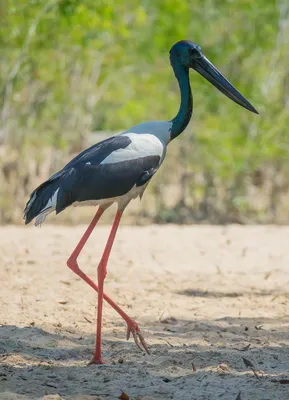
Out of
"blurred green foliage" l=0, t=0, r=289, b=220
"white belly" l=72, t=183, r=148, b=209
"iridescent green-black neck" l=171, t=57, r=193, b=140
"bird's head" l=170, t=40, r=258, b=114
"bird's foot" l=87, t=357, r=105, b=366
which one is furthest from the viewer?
"blurred green foliage" l=0, t=0, r=289, b=220

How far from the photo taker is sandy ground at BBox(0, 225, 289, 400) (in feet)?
17.5

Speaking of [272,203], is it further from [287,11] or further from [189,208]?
[287,11]

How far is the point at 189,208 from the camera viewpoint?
14836mm

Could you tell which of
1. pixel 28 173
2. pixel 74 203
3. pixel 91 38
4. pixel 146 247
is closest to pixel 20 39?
pixel 91 38

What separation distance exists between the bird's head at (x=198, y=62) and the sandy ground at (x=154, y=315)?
1805 millimetres

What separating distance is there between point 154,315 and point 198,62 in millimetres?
2073

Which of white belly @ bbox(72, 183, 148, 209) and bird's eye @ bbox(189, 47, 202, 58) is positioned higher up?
bird's eye @ bbox(189, 47, 202, 58)

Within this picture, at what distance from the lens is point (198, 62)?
7.04 m

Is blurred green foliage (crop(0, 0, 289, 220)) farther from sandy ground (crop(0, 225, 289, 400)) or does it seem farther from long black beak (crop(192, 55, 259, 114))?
long black beak (crop(192, 55, 259, 114))

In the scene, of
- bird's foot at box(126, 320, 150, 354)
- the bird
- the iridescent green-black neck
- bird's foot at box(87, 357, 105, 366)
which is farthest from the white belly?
bird's foot at box(87, 357, 105, 366)

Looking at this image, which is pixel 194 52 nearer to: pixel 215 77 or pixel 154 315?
pixel 215 77

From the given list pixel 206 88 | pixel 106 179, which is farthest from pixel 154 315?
pixel 206 88

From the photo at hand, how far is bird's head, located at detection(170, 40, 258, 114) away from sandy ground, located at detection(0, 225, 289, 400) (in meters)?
1.80

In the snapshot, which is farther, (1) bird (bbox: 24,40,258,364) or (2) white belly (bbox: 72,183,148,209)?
(2) white belly (bbox: 72,183,148,209)
